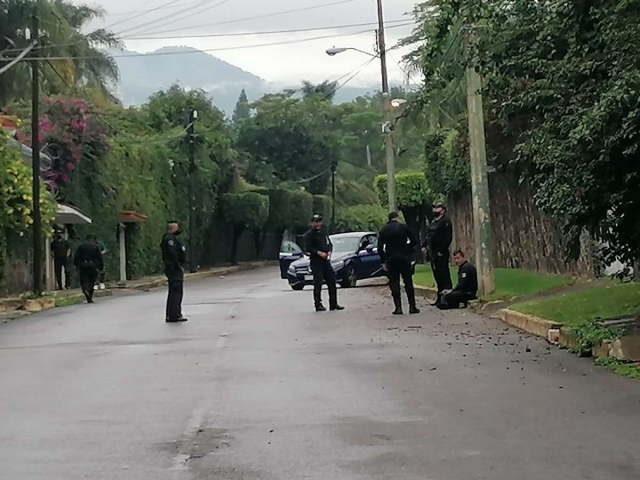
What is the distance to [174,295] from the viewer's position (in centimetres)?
1989

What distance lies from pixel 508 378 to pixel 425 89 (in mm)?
6499

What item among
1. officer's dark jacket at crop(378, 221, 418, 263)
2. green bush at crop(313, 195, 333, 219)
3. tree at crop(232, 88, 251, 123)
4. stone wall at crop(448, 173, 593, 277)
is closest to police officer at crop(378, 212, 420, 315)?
officer's dark jacket at crop(378, 221, 418, 263)

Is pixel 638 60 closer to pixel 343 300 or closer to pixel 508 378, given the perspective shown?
pixel 508 378

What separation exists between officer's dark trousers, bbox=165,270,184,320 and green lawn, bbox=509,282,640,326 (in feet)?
18.9

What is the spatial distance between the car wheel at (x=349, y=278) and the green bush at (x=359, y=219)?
4624cm

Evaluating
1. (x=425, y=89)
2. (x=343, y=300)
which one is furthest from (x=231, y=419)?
(x=343, y=300)

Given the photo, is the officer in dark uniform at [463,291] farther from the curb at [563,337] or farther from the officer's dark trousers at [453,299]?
the curb at [563,337]

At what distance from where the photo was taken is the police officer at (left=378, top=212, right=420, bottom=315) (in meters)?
19.5

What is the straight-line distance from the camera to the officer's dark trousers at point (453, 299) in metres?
20.6

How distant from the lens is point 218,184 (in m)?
59.0

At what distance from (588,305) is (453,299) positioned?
14.7ft

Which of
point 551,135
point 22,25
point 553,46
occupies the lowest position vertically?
point 551,135

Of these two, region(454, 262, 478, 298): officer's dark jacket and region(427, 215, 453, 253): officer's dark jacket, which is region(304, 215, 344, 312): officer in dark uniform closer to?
region(427, 215, 453, 253): officer's dark jacket

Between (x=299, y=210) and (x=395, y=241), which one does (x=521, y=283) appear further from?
(x=299, y=210)
